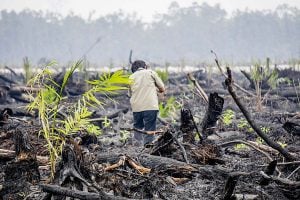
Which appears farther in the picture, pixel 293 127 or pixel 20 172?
pixel 293 127

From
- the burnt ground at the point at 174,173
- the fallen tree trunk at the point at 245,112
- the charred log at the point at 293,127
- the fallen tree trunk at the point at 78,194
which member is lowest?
the burnt ground at the point at 174,173

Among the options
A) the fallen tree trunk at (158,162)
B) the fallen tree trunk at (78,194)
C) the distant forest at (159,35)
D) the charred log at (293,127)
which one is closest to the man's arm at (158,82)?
the charred log at (293,127)

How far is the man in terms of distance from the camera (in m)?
6.72

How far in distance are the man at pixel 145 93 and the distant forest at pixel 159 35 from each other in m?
60.5

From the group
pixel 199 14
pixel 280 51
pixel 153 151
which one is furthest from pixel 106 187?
pixel 199 14

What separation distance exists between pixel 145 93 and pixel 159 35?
231 feet

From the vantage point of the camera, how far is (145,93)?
22.3ft

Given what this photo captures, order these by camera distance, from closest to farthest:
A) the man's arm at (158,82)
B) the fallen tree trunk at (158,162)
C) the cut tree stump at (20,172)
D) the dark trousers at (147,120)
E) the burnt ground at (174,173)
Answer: the burnt ground at (174,173) < the cut tree stump at (20,172) < the fallen tree trunk at (158,162) < the man's arm at (158,82) < the dark trousers at (147,120)

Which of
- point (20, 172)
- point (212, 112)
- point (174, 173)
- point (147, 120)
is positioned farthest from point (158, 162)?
point (147, 120)

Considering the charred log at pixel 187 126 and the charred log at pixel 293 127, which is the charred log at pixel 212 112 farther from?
the charred log at pixel 293 127

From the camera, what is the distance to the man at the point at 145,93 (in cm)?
672

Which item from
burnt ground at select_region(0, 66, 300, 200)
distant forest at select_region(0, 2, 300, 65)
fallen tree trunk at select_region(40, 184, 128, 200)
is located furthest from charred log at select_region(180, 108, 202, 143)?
distant forest at select_region(0, 2, 300, 65)

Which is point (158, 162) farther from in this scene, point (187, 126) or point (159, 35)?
point (159, 35)

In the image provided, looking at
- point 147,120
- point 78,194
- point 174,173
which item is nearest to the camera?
point 78,194
